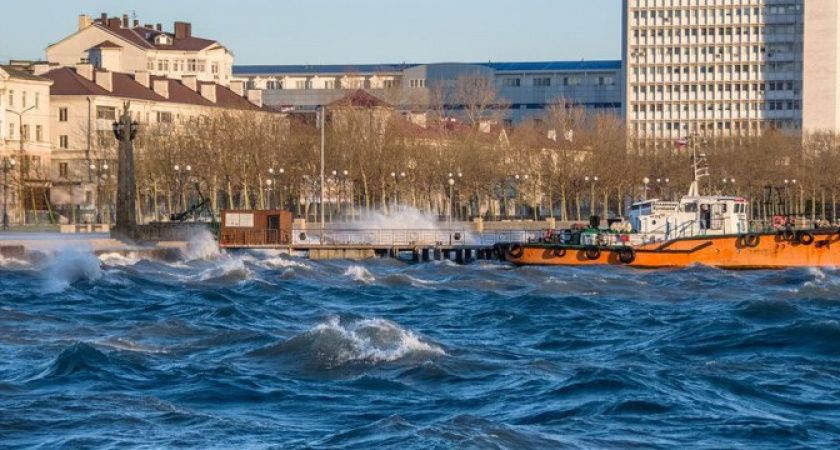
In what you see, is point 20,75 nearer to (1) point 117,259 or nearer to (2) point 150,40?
(2) point 150,40

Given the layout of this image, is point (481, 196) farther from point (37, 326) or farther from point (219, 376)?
point (219, 376)

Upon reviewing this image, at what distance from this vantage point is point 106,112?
485ft

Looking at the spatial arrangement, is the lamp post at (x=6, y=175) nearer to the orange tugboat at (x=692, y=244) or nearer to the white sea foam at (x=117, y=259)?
the white sea foam at (x=117, y=259)

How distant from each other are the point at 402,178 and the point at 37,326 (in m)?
91.7

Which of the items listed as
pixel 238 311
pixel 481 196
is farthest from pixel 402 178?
pixel 238 311

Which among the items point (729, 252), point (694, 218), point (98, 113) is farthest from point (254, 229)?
point (98, 113)

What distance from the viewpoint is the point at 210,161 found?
5103 inches

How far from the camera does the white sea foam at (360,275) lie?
235 ft

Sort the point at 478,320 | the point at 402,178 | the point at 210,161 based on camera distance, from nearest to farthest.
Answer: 1. the point at 478,320
2. the point at 210,161
3. the point at 402,178

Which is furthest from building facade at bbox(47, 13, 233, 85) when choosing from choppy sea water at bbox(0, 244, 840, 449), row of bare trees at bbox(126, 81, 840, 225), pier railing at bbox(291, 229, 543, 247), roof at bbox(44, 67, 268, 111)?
choppy sea water at bbox(0, 244, 840, 449)

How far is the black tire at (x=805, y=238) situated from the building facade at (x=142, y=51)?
9647cm

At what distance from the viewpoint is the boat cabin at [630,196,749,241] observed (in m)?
82.5

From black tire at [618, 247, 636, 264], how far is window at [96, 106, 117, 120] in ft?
239

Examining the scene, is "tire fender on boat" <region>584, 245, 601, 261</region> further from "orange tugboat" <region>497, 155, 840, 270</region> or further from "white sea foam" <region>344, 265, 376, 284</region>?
"white sea foam" <region>344, 265, 376, 284</region>
